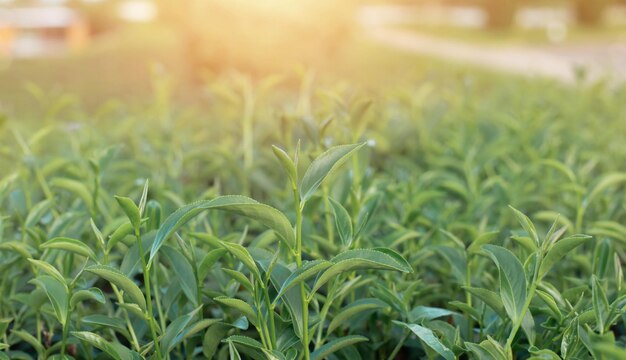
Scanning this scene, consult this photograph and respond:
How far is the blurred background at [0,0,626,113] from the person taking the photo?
670 centimetres

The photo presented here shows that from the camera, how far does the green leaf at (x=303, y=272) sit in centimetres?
97

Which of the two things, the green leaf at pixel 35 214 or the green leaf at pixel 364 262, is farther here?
the green leaf at pixel 35 214

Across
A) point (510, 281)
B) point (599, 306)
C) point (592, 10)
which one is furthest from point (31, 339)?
point (592, 10)

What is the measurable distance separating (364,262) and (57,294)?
42 cm

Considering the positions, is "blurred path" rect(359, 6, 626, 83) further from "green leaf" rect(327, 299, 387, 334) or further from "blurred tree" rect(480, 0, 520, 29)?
"green leaf" rect(327, 299, 387, 334)

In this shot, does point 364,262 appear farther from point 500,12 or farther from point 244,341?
point 500,12

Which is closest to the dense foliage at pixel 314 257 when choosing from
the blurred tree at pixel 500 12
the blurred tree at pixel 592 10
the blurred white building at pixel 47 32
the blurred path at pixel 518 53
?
the blurred path at pixel 518 53

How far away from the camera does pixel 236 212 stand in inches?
38.2

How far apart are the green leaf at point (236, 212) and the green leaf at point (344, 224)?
0.11 m

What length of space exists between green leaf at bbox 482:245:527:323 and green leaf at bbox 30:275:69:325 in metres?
0.55

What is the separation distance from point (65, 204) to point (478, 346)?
1.06 metres

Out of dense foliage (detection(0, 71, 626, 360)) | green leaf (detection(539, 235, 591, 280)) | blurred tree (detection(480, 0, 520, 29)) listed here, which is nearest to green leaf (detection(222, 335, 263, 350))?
dense foliage (detection(0, 71, 626, 360))

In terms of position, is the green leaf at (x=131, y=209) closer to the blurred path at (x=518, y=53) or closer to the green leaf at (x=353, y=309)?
the green leaf at (x=353, y=309)

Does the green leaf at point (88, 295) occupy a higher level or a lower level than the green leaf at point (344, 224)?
lower
